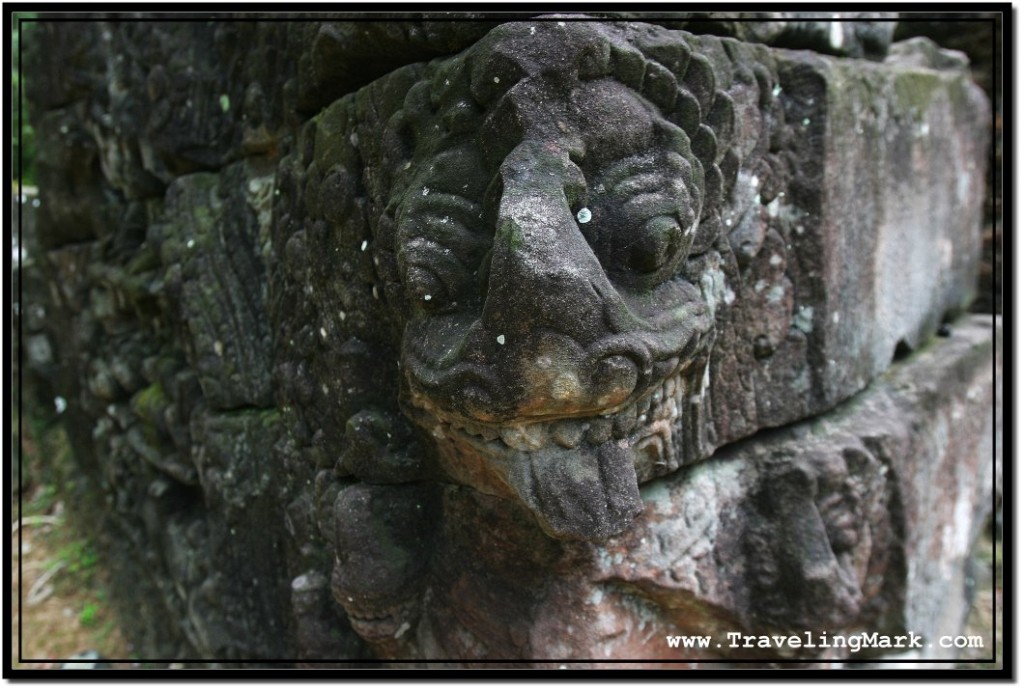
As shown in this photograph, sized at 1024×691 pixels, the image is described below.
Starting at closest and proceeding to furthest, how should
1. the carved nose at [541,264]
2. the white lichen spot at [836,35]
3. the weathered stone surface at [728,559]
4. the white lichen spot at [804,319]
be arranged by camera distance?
the carved nose at [541,264] → the weathered stone surface at [728,559] → the white lichen spot at [804,319] → the white lichen spot at [836,35]

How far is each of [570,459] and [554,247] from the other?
0.29 metres

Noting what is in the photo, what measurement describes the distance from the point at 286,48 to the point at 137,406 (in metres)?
1.07

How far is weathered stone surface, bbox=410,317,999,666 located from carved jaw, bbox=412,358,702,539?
0.20 m

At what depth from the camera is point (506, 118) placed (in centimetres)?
98

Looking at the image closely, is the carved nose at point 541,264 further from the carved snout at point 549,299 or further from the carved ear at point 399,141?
the carved ear at point 399,141

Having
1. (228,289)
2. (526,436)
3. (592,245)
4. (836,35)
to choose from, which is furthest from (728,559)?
(228,289)

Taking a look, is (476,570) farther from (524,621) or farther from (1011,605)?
(1011,605)

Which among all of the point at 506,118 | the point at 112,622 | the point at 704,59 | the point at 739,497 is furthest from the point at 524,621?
the point at 112,622

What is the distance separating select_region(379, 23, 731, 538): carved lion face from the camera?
93 centimetres

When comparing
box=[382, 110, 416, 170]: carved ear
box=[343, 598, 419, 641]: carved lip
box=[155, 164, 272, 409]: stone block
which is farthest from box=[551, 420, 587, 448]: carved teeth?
box=[155, 164, 272, 409]: stone block

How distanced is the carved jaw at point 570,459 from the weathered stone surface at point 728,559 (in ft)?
0.65

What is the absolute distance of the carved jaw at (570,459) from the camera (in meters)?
1.02

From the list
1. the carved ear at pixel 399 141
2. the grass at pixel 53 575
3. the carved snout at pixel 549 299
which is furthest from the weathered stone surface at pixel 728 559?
the grass at pixel 53 575

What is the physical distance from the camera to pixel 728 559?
54.1 inches
